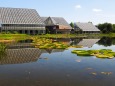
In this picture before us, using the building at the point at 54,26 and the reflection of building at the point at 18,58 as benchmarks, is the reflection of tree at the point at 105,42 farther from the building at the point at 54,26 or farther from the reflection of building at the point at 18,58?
the building at the point at 54,26

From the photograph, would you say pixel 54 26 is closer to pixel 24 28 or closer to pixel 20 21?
pixel 24 28

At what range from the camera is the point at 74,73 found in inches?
658

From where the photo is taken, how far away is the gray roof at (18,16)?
A: 7312 centimetres

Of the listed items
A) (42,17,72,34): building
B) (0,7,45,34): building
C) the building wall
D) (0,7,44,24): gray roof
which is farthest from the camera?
(42,17,72,34): building

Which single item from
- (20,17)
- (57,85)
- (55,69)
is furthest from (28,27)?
(57,85)

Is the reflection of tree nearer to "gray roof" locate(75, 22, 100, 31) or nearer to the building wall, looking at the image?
the building wall

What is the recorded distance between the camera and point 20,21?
244ft

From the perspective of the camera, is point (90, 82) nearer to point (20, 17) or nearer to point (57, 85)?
point (57, 85)

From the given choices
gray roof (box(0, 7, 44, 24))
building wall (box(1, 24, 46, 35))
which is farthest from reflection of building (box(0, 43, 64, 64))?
gray roof (box(0, 7, 44, 24))

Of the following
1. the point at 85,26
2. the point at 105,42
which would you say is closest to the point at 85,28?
the point at 85,26

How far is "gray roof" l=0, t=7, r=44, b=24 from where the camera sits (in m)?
73.1

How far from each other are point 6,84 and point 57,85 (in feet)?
10.2

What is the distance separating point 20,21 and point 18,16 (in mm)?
2379

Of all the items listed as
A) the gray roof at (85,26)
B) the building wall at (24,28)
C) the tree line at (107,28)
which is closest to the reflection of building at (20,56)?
the building wall at (24,28)
